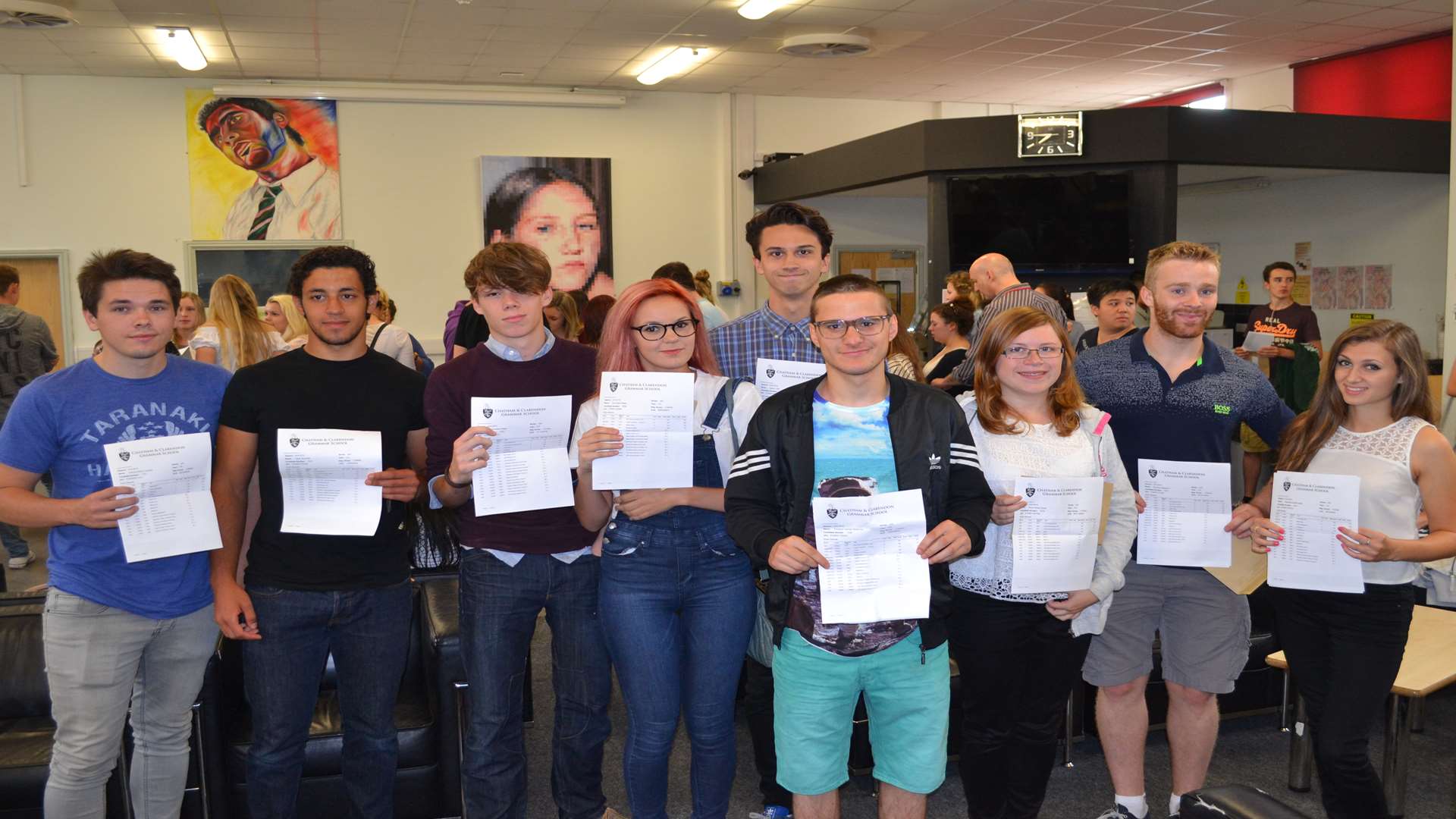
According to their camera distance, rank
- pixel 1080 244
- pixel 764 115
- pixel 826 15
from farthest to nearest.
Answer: pixel 764 115 < pixel 1080 244 < pixel 826 15

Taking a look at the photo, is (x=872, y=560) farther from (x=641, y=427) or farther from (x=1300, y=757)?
(x=1300, y=757)

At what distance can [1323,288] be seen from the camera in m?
10.8

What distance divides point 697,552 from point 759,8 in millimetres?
6274

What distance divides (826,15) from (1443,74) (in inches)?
223

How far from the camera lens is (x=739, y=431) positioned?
270 centimetres

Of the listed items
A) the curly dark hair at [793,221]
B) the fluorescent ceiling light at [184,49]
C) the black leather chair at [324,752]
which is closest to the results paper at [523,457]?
the curly dark hair at [793,221]

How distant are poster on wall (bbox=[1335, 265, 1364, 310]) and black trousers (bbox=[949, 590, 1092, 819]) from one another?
9.38 metres

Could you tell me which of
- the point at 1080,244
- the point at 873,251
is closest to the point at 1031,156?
the point at 1080,244

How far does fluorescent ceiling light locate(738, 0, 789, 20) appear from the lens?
7789 mm

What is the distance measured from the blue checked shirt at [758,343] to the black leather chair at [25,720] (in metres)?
2.07

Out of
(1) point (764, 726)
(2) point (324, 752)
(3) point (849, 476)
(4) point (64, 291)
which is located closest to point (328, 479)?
(2) point (324, 752)

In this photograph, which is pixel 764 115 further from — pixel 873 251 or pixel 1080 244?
pixel 1080 244

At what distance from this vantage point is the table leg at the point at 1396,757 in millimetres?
3322

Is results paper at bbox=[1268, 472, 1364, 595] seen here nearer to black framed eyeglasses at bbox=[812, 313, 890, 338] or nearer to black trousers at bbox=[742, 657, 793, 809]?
black framed eyeglasses at bbox=[812, 313, 890, 338]
